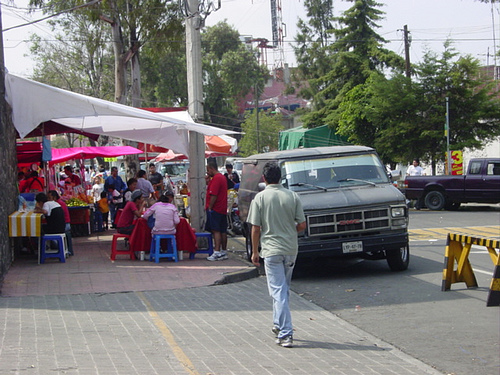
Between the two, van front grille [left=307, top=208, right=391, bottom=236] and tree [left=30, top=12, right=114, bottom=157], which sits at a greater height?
tree [left=30, top=12, right=114, bottom=157]

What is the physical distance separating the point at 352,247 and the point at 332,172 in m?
1.63

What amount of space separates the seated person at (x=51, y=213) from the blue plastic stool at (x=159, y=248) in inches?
71.7

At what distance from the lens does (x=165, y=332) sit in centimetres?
732

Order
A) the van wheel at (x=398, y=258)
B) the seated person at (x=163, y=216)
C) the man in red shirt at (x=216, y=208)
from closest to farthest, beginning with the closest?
1. the van wheel at (x=398, y=258)
2. the seated person at (x=163, y=216)
3. the man in red shirt at (x=216, y=208)

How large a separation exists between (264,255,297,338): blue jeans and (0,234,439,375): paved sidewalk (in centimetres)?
25

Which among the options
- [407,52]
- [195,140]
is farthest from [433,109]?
[195,140]

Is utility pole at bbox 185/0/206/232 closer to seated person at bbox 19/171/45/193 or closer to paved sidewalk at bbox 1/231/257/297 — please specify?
paved sidewalk at bbox 1/231/257/297

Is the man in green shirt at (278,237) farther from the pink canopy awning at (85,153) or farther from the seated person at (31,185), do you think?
the pink canopy awning at (85,153)

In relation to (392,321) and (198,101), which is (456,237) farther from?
(198,101)

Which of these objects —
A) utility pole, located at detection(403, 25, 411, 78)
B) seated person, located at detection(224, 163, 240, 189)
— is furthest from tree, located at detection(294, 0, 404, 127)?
seated person, located at detection(224, 163, 240, 189)

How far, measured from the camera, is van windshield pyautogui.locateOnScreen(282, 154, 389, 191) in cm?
1159

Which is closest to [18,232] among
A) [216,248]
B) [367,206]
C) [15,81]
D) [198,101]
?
[15,81]

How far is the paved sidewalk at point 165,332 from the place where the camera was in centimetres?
604

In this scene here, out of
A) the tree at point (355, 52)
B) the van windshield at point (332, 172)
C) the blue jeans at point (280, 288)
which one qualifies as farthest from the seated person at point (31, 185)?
the tree at point (355, 52)
